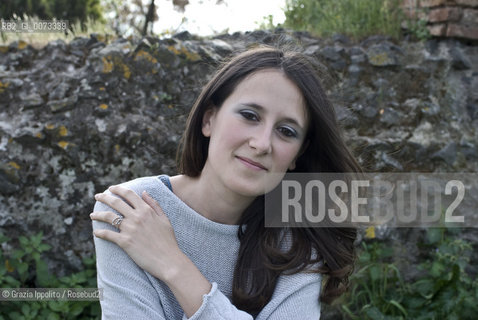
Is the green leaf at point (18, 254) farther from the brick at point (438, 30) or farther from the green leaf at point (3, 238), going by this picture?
the brick at point (438, 30)

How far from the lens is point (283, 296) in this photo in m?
1.81

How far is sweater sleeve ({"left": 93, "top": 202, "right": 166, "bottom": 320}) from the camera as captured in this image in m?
1.63

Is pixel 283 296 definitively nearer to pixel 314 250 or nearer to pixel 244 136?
pixel 314 250

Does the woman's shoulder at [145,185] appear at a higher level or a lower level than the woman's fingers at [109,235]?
higher

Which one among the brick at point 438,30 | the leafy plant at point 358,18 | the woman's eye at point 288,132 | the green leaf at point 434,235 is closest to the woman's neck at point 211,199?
the woman's eye at point 288,132

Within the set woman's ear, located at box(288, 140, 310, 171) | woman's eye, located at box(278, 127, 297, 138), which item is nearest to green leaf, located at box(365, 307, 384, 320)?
woman's ear, located at box(288, 140, 310, 171)

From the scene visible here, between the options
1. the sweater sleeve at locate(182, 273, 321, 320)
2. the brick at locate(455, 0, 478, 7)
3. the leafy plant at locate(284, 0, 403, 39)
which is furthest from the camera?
the leafy plant at locate(284, 0, 403, 39)

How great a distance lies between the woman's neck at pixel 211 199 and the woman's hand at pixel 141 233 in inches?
Result: 9.4

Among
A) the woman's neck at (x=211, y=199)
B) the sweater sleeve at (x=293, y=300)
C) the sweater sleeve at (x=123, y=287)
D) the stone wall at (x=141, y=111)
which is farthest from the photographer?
the stone wall at (x=141, y=111)

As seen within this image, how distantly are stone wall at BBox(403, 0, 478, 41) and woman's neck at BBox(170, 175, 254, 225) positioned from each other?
91.0 inches

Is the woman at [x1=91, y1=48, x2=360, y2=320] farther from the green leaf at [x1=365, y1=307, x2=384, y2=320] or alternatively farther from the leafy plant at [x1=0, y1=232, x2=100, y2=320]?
the leafy plant at [x1=0, y1=232, x2=100, y2=320]

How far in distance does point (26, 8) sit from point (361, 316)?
8.00 meters

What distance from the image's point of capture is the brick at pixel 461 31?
11.4ft

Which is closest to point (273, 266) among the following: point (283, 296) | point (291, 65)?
point (283, 296)
